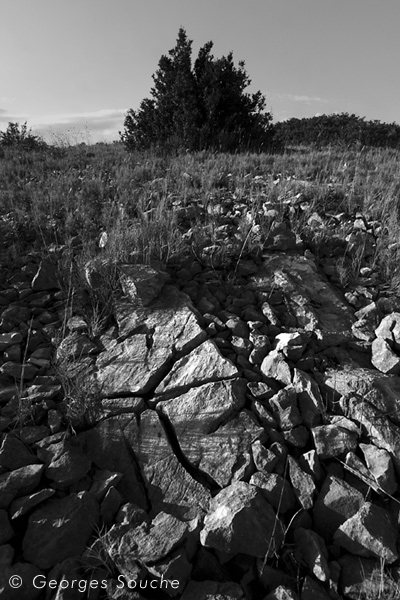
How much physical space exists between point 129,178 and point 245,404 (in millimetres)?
4915

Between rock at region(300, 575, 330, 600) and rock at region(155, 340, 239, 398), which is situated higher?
rock at region(155, 340, 239, 398)

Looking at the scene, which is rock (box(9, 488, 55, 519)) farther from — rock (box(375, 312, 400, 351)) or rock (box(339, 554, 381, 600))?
rock (box(375, 312, 400, 351))

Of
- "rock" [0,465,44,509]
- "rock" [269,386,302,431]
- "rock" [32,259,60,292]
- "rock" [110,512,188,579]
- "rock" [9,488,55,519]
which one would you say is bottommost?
"rock" [110,512,188,579]

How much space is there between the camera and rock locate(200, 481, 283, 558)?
2.11 m

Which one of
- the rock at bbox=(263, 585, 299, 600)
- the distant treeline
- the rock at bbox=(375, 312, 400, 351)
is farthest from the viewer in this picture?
the distant treeline

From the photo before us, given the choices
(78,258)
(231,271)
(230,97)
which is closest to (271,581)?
(231,271)

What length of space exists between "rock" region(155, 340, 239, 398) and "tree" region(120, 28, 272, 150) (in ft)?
25.9

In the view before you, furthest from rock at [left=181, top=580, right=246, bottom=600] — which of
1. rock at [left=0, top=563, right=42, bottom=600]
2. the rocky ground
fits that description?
rock at [left=0, top=563, right=42, bottom=600]

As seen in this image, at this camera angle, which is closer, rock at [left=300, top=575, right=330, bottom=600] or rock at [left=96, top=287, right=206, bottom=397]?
rock at [left=300, top=575, right=330, bottom=600]

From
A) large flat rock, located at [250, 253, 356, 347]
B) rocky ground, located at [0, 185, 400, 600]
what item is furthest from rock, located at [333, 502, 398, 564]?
large flat rock, located at [250, 253, 356, 347]

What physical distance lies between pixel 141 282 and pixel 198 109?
8985 millimetres

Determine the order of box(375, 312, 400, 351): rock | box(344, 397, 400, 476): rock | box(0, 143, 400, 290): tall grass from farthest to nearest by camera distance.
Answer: box(0, 143, 400, 290): tall grass, box(375, 312, 400, 351): rock, box(344, 397, 400, 476): rock

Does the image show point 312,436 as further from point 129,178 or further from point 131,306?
point 129,178

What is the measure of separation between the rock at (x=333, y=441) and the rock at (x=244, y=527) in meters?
0.50
